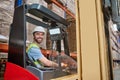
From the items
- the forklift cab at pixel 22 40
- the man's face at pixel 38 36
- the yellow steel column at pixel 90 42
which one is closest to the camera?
the yellow steel column at pixel 90 42

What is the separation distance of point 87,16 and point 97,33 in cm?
12

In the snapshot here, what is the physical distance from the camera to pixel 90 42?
1094 millimetres

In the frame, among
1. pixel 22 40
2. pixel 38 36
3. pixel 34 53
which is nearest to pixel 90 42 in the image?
pixel 22 40

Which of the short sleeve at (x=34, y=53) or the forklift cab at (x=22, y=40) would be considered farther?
the short sleeve at (x=34, y=53)

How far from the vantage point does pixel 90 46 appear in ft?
3.59

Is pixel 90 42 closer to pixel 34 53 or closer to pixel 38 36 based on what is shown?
pixel 34 53

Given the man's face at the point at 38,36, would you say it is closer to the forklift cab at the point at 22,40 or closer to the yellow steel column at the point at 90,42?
the forklift cab at the point at 22,40

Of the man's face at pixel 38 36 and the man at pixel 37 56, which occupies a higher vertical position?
the man's face at pixel 38 36

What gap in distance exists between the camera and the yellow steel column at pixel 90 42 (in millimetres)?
1076

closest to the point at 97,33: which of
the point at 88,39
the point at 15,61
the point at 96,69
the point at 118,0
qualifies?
the point at 88,39

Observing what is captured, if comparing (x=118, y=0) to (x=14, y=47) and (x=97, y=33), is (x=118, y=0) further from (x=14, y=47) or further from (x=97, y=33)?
(x=14, y=47)

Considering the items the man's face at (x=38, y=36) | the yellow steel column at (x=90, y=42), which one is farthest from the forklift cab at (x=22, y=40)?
the man's face at (x=38, y=36)

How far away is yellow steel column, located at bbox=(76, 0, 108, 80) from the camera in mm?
1076

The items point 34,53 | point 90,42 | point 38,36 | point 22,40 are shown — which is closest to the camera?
point 90,42
